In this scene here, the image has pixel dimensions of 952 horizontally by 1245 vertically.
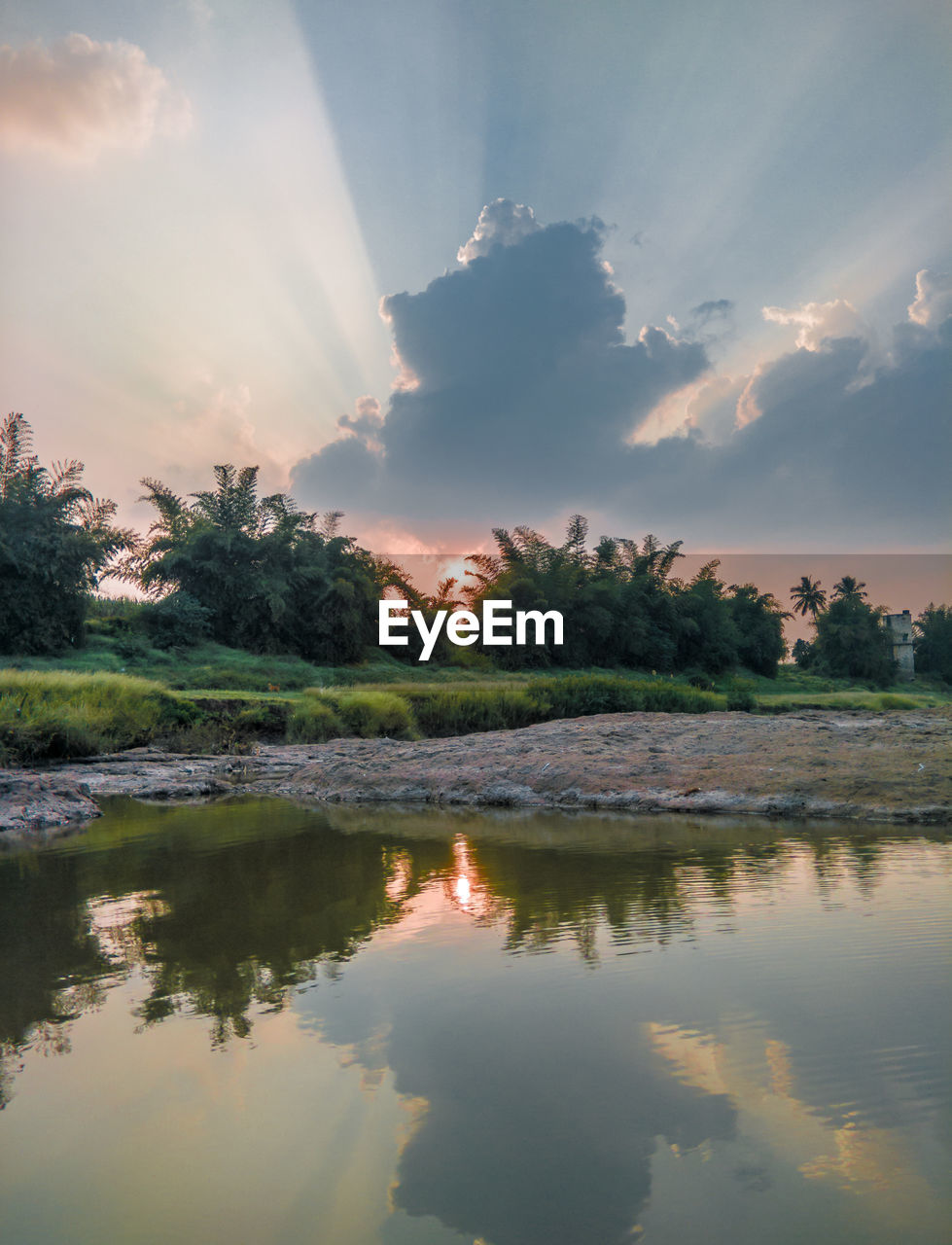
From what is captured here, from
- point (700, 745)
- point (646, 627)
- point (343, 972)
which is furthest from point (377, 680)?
point (343, 972)

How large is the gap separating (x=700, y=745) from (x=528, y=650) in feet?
93.5

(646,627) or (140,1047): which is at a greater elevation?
(646,627)

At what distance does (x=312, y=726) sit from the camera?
12.1 meters

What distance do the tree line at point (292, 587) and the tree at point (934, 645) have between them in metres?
17.6

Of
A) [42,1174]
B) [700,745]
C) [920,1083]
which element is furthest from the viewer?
[700,745]

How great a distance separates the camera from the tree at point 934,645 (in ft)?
220

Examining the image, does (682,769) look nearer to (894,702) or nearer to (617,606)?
(894,702)

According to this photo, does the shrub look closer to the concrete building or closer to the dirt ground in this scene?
the dirt ground

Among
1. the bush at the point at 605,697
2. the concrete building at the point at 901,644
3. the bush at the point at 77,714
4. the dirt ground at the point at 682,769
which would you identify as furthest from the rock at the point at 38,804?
the concrete building at the point at 901,644

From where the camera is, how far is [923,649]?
231ft

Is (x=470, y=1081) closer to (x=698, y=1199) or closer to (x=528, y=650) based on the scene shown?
(x=698, y=1199)

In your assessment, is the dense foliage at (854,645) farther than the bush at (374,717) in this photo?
Yes

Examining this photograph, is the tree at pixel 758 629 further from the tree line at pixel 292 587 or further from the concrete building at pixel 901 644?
the concrete building at pixel 901 644

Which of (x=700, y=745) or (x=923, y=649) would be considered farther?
(x=923, y=649)
